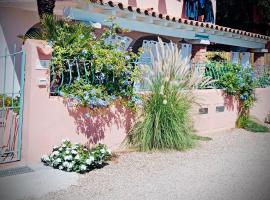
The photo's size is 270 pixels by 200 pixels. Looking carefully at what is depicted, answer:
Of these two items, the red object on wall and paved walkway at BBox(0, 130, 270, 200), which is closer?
paved walkway at BBox(0, 130, 270, 200)

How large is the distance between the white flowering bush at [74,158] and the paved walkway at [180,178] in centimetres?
14

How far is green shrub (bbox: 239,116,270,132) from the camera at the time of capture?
34.8 feet

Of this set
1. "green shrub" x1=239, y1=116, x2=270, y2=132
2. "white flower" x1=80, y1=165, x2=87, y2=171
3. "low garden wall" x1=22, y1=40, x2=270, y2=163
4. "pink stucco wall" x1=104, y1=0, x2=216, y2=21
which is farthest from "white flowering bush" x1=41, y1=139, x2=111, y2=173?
"pink stucco wall" x1=104, y1=0, x2=216, y2=21

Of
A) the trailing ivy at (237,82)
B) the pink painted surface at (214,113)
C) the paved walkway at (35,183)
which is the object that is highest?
the trailing ivy at (237,82)

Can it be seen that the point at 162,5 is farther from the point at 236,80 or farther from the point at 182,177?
the point at 182,177

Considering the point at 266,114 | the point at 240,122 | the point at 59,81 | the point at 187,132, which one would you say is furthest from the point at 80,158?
the point at 266,114

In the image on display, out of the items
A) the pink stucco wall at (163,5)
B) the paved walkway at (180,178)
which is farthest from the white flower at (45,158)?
the pink stucco wall at (163,5)

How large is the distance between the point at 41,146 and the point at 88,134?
99 cm

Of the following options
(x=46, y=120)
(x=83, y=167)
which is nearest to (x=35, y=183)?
(x=83, y=167)

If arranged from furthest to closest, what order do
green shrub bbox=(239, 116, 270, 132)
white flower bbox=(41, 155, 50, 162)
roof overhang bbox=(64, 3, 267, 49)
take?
green shrub bbox=(239, 116, 270, 132)
roof overhang bbox=(64, 3, 267, 49)
white flower bbox=(41, 155, 50, 162)

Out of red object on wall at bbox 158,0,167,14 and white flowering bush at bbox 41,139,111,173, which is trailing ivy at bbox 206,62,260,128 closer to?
red object on wall at bbox 158,0,167,14

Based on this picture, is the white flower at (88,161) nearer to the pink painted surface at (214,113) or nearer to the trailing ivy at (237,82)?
the pink painted surface at (214,113)

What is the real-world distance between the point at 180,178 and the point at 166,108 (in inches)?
70.6

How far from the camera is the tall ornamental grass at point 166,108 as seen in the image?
7168 mm
